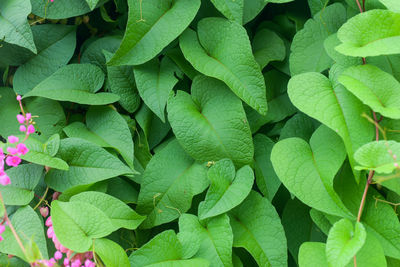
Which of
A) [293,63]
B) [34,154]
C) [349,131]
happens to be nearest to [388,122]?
[349,131]

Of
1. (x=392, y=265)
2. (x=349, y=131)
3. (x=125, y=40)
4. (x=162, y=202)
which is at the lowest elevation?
(x=392, y=265)

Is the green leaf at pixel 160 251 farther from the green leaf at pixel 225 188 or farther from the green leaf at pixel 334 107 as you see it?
the green leaf at pixel 334 107

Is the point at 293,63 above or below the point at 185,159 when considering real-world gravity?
above

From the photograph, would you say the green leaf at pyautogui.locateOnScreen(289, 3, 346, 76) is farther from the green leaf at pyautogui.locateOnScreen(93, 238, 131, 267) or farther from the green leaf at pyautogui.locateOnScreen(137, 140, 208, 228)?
the green leaf at pyautogui.locateOnScreen(93, 238, 131, 267)

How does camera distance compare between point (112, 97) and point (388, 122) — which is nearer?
point (388, 122)

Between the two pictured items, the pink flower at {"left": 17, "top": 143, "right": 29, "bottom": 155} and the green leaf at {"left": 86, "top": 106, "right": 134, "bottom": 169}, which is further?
the green leaf at {"left": 86, "top": 106, "right": 134, "bottom": 169}

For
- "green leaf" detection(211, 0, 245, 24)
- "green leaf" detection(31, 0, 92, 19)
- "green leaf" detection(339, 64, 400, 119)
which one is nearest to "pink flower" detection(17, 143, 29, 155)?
"green leaf" detection(31, 0, 92, 19)

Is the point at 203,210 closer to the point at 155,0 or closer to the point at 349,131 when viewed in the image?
the point at 349,131
